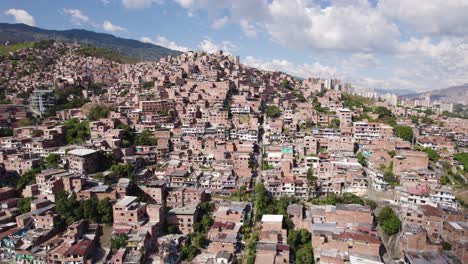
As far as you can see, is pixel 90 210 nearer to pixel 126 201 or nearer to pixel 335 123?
pixel 126 201

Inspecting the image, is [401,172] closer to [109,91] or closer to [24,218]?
[24,218]

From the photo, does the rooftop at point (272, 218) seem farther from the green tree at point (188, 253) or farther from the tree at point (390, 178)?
the tree at point (390, 178)

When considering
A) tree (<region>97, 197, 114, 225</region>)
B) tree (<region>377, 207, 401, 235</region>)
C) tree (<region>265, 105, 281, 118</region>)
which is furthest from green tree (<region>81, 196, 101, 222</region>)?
tree (<region>265, 105, 281, 118</region>)

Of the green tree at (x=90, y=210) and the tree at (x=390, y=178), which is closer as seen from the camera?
the green tree at (x=90, y=210)

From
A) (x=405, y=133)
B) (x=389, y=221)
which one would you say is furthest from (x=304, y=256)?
(x=405, y=133)

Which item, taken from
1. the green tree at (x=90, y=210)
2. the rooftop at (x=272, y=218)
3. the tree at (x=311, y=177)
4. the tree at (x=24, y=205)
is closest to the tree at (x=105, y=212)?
the green tree at (x=90, y=210)

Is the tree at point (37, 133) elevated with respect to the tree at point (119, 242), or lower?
elevated
